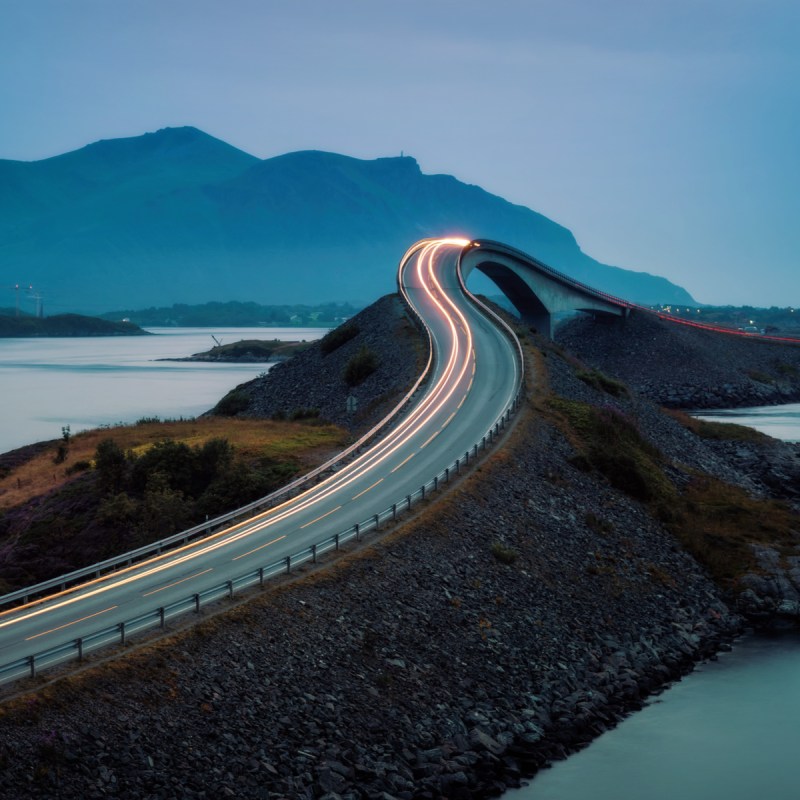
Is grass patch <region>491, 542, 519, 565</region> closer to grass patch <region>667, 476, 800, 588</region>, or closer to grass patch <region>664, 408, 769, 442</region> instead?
grass patch <region>667, 476, 800, 588</region>

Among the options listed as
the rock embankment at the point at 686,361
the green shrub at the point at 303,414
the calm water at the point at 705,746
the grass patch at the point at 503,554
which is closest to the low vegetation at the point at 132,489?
the green shrub at the point at 303,414

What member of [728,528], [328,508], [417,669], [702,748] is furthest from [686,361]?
[417,669]

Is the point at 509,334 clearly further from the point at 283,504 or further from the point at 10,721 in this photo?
the point at 10,721

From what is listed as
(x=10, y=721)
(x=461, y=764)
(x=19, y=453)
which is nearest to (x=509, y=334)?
(x=19, y=453)

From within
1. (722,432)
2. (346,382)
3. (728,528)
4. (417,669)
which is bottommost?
(417,669)

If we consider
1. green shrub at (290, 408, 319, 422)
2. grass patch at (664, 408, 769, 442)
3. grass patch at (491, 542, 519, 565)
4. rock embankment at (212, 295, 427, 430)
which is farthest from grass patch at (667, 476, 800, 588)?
green shrub at (290, 408, 319, 422)

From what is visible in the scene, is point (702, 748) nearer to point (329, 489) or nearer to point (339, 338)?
point (329, 489)

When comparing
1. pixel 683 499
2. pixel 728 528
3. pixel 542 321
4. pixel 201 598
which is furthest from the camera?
pixel 542 321

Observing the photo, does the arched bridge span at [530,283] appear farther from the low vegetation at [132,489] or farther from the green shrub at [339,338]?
the low vegetation at [132,489]
